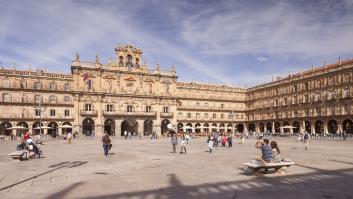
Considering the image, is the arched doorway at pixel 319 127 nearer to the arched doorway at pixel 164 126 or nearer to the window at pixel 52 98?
the arched doorway at pixel 164 126

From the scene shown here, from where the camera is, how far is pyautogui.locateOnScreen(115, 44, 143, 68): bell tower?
6059cm

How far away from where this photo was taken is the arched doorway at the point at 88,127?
5781 centimetres

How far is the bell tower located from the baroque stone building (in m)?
0.18

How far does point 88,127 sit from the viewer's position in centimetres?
5909

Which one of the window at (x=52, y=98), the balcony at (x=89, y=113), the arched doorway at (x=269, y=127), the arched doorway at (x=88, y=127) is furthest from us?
the arched doorway at (x=269, y=127)

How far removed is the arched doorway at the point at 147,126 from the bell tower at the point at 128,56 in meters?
10.5

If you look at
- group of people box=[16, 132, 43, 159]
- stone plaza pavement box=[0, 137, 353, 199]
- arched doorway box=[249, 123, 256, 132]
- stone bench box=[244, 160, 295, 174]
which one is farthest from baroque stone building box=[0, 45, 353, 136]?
stone bench box=[244, 160, 295, 174]

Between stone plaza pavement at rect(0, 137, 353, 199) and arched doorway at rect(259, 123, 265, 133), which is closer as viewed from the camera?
stone plaza pavement at rect(0, 137, 353, 199)

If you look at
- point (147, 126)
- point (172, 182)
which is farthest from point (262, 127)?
point (172, 182)

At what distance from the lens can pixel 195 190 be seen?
9148 millimetres

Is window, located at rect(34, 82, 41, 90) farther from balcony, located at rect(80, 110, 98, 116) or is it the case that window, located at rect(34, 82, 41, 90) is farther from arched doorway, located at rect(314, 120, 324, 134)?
arched doorway, located at rect(314, 120, 324, 134)

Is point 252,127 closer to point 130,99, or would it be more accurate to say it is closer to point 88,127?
point 130,99

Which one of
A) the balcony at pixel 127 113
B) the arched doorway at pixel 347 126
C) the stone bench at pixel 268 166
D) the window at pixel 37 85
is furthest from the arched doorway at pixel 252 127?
the stone bench at pixel 268 166

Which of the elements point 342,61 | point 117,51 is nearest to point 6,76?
point 117,51
